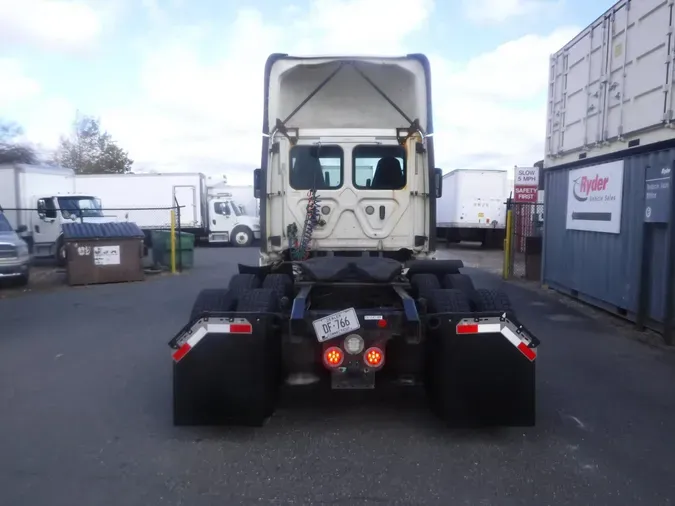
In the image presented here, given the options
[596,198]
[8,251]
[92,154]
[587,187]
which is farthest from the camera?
[92,154]

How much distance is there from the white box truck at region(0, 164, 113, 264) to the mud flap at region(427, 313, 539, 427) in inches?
666

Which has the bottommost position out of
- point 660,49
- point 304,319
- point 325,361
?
point 325,361

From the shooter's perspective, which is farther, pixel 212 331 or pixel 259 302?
pixel 259 302

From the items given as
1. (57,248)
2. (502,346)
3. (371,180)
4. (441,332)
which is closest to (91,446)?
(441,332)

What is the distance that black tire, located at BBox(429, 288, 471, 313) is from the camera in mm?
5293

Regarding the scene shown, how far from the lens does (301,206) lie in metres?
7.39

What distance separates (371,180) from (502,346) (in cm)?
307

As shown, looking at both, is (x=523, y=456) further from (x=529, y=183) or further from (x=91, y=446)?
(x=529, y=183)

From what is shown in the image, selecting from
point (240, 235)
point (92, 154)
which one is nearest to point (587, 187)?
point (240, 235)

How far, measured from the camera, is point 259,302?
5.35 metres

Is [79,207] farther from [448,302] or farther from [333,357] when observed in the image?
[448,302]

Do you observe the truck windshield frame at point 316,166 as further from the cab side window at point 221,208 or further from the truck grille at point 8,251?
the cab side window at point 221,208

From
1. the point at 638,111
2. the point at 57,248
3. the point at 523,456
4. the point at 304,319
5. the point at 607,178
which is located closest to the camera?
the point at 523,456

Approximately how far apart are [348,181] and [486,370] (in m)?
3.13
